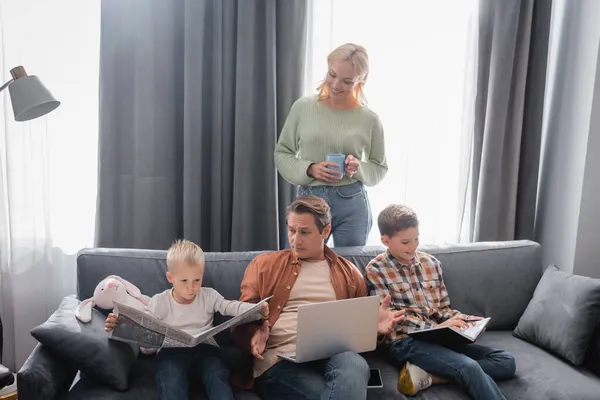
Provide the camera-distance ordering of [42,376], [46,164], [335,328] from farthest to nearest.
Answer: [46,164]
[335,328]
[42,376]

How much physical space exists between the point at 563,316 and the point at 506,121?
116cm

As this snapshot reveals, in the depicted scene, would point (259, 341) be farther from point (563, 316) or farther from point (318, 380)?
point (563, 316)

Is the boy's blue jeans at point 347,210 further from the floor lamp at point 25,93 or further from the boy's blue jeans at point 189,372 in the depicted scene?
the floor lamp at point 25,93

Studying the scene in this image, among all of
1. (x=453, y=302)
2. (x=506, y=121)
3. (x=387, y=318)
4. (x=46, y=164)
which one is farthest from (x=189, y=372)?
(x=506, y=121)

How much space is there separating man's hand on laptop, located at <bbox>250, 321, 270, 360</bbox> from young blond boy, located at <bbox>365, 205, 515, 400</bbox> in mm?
487

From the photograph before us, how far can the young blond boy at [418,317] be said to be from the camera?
195cm

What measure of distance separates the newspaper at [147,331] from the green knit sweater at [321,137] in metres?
0.79

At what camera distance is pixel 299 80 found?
2734 mm

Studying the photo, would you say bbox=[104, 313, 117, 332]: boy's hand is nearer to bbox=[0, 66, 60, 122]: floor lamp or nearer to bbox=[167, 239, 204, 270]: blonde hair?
bbox=[167, 239, 204, 270]: blonde hair

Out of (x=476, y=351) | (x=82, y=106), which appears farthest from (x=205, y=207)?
(x=476, y=351)

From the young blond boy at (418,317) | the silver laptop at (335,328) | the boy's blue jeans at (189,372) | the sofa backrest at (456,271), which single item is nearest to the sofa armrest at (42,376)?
the boy's blue jeans at (189,372)

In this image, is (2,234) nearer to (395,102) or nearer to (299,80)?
(299,80)

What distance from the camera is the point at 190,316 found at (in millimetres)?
1991

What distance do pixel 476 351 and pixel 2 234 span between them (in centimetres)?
217
